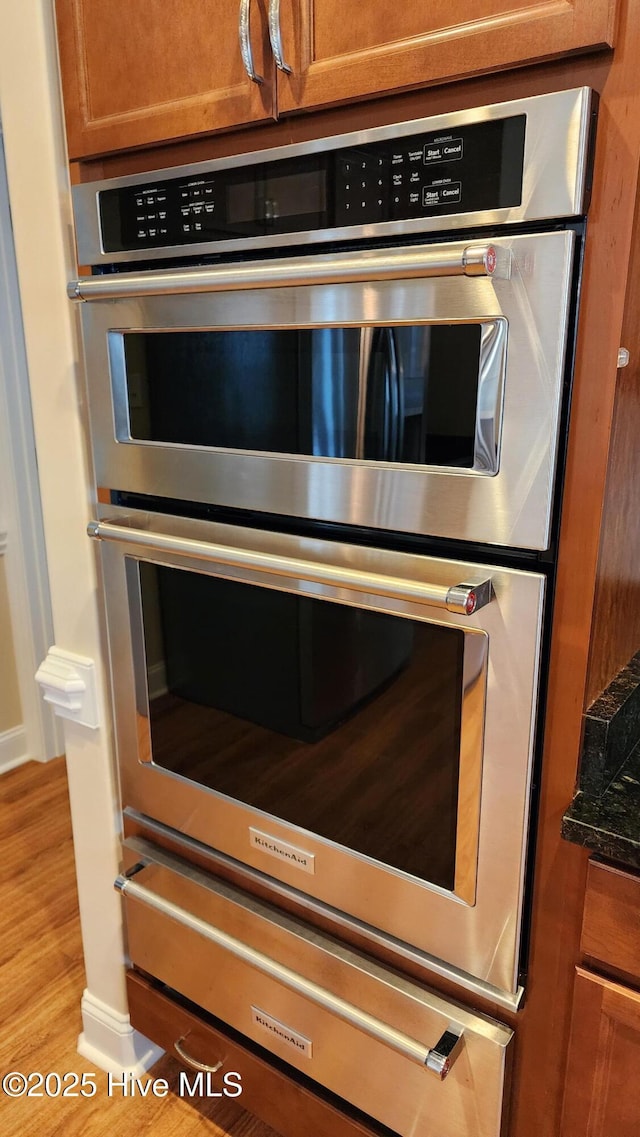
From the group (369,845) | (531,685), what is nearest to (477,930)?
(369,845)

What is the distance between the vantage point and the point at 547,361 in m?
0.78

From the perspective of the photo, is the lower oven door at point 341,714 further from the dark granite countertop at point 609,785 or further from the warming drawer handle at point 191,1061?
the warming drawer handle at point 191,1061

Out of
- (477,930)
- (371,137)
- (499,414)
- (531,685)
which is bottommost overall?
(477,930)

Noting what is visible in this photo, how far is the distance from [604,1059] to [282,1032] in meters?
0.55

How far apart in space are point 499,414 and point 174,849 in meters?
0.99

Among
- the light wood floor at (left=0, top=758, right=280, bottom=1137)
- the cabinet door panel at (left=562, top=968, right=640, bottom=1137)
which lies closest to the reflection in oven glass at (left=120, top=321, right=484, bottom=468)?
the cabinet door panel at (left=562, top=968, right=640, bottom=1137)

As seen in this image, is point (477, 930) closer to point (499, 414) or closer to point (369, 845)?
point (369, 845)

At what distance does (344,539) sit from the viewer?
99 cm

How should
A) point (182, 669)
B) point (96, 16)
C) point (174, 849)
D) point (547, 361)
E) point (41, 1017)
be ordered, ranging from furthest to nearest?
point (41, 1017), point (174, 849), point (182, 669), point (96, 16), point (547, 361)

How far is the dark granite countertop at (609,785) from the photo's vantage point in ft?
2.75

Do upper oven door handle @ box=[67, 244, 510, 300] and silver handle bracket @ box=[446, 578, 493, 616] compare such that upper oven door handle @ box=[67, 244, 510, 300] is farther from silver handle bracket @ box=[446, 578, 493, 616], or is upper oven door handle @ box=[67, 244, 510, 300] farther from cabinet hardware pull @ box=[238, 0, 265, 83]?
silver handle bracket @ box=[446, 578, 493, 616]

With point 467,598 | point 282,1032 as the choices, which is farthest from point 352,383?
point 282,1032

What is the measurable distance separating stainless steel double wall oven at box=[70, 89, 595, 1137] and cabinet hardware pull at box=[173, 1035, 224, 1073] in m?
0.12

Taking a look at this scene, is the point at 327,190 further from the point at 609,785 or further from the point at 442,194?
the point at 609,785
